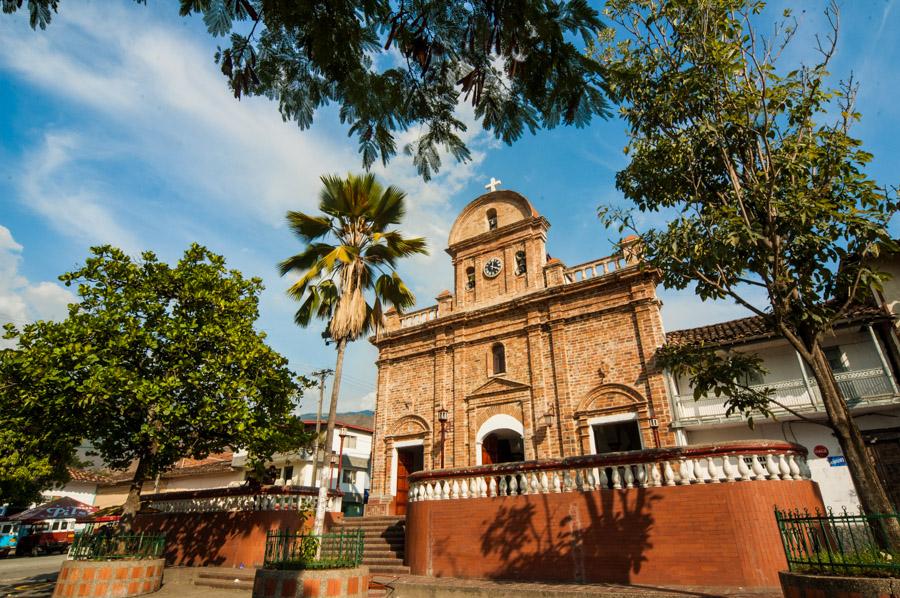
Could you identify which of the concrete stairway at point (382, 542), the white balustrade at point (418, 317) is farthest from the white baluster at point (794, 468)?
the white balustrade at point (418, 317)

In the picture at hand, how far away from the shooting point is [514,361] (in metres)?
17.6

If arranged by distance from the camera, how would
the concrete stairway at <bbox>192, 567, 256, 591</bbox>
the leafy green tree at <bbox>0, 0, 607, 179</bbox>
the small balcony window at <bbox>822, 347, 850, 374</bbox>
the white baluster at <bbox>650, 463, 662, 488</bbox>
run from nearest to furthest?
1. the leafy green tree at <bbox>0, 0, 607, 179</bbox>
2. the white baluster at <bbox>650, 463, 662, 488</bbox>
3. the concrete stairway at <bbox>192, 567, 256, 591</bbox>
4. the small balcony window at <bbox>822, 347, 850, 374</bbox>

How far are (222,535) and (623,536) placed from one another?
10659 millimetres

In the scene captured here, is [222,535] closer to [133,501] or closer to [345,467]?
[133,501]

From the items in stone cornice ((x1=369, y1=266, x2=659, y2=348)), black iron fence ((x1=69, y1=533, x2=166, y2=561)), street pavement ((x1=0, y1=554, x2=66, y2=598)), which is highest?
stone cornice ((x1=369, y1=266, x2=659, y2=348))

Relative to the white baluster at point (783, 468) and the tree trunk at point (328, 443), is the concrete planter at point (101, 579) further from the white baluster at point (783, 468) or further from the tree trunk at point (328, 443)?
the white baluster at point (783, 468)

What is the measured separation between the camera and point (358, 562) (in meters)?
7.93

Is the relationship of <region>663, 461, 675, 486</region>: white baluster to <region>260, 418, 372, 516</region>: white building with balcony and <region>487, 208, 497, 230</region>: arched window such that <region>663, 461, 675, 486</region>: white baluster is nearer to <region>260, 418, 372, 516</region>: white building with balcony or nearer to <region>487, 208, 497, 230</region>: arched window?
<region>487, 208, 497, 230</region>: arched window

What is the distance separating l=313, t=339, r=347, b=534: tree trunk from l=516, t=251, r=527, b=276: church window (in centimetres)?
921

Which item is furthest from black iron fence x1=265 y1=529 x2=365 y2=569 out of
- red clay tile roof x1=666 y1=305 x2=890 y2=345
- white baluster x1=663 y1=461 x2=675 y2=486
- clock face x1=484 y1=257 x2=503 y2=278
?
clock face x1=484 y1=257 x2=503 y2=278

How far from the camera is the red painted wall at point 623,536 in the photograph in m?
6.86

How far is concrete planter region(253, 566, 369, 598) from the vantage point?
7.02 m

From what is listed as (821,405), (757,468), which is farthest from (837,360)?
(757,468)

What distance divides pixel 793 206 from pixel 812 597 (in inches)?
169
